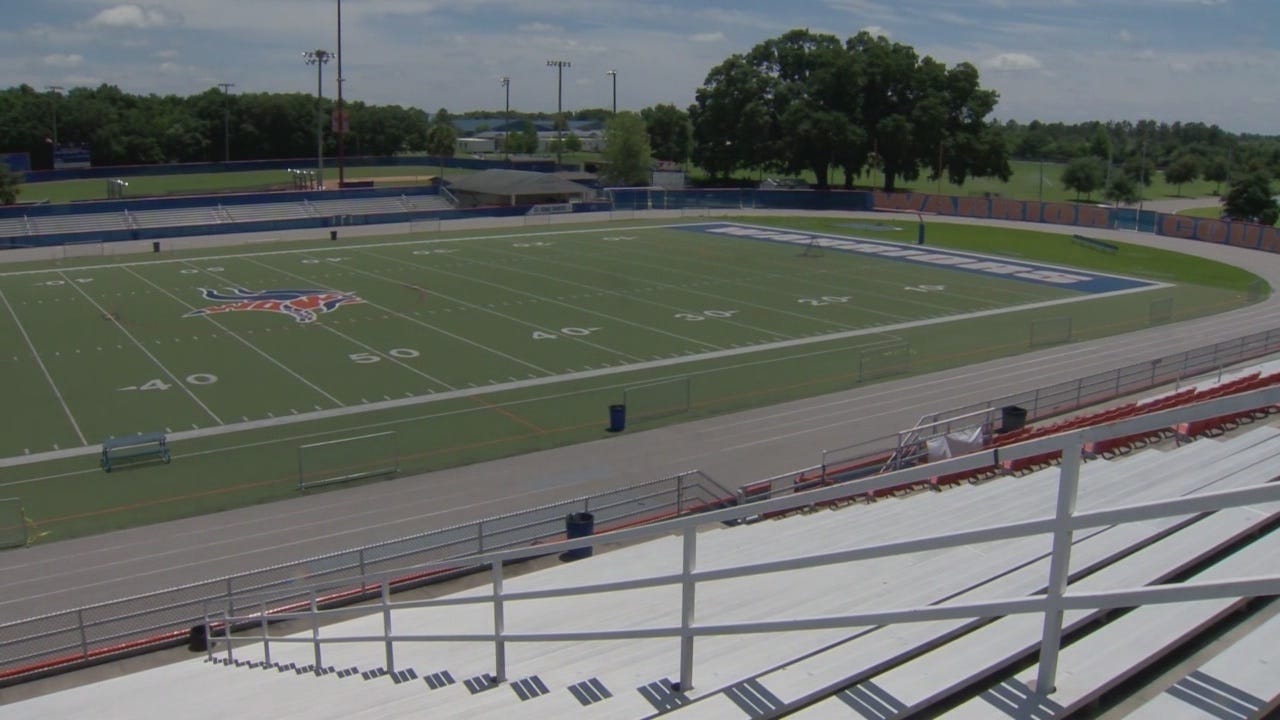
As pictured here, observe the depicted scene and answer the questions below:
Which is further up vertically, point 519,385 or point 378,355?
point 378,355

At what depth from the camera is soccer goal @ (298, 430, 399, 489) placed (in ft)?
66.8

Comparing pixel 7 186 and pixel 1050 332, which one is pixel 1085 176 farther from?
pixel 7 186

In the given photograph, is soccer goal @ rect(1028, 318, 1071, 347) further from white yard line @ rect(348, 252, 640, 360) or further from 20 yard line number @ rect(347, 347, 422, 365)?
20 yard line number @ rect(347, 347, 422, 365)

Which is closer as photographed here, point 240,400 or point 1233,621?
point 1233,621

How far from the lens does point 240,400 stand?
26031 mm

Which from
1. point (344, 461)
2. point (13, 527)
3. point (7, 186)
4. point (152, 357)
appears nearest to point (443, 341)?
point (152, 357)

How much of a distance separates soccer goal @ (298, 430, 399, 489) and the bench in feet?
11.0

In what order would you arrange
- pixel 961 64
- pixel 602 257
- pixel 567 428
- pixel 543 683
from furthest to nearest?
pixel 961 64, pixel 602 257, pixel 567 428, pixel 543 683

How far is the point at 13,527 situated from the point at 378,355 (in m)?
13.7

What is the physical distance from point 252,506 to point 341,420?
5223 mm

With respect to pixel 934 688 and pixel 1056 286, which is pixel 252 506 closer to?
pixel 934 688

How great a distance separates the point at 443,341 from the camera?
32438 millimetres

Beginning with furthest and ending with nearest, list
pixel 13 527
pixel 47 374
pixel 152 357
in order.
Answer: pixel 152 357
pixel 47 374
pixel 13 527

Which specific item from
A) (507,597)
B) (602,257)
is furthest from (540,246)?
(507,597)
